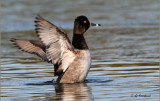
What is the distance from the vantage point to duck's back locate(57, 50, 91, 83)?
9086mm

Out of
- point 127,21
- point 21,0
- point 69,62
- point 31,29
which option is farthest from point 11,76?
point 21,0

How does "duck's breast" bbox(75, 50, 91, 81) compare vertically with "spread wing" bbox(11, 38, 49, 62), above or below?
below

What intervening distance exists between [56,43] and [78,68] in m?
0.76

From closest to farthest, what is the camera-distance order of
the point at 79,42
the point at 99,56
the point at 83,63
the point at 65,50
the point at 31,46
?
the point at 65,50, the point at 83,63, the point at 79,42, the point at 31,46, the point at 99,56

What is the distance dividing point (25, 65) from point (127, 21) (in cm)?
968

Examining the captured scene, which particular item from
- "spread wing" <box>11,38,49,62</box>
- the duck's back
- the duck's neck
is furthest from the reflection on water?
"spread wing" <box>11,38,49,62</box>

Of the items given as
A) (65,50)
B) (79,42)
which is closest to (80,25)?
(79,42)

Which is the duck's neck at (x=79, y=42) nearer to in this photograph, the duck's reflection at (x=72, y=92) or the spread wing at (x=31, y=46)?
the duck's reflection at (x=72, y=92)

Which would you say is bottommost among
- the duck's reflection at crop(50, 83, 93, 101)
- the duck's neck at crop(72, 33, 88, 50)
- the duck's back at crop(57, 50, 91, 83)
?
the duck's reflection at crop(50, 83, 93, 101)

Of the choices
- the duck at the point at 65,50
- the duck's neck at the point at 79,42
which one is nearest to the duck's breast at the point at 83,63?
the duck at the point at 65,50

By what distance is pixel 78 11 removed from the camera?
2277cm

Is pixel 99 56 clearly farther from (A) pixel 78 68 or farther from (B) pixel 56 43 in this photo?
(B) pixel 56 43

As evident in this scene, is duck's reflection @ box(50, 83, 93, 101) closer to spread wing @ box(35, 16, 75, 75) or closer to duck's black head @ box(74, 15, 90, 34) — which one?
spread wing @ box(35, 16, 75, 75)

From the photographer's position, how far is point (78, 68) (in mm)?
9148
